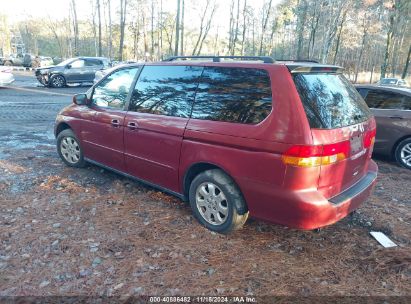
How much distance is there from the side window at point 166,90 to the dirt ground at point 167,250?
1.25m

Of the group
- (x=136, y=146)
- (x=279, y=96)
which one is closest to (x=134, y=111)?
(x=136, y=146)

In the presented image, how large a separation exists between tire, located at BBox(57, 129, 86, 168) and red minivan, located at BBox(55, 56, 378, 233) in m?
1.23

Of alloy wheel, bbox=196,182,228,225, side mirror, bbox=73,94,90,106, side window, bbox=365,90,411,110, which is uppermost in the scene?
side window, bbox=365,90,411,110

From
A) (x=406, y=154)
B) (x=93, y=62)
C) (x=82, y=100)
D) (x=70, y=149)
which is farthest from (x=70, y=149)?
(x=93, y=62)

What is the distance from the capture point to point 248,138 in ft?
10.4

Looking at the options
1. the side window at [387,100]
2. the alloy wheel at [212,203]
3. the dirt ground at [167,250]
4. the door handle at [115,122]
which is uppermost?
the side window at [387,100]

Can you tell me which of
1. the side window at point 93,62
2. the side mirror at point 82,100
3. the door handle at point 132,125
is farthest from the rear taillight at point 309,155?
the side window at point 93,62

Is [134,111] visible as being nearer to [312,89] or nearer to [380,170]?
[312,89]

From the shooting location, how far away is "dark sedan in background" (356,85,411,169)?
636cm

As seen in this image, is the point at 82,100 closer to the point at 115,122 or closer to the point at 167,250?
the point at 115,122

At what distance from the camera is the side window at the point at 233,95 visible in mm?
3189

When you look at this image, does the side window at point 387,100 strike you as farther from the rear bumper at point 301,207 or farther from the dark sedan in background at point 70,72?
the dark sedan in background at point 70,72

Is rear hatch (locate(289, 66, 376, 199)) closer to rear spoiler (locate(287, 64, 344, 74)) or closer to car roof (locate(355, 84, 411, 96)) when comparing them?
rear spoiler (locate(287, 64, 344, 74))

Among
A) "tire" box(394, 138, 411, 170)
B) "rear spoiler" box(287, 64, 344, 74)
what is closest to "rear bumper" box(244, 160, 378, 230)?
"rear spoiler" box(287, 64, 344, 74)
